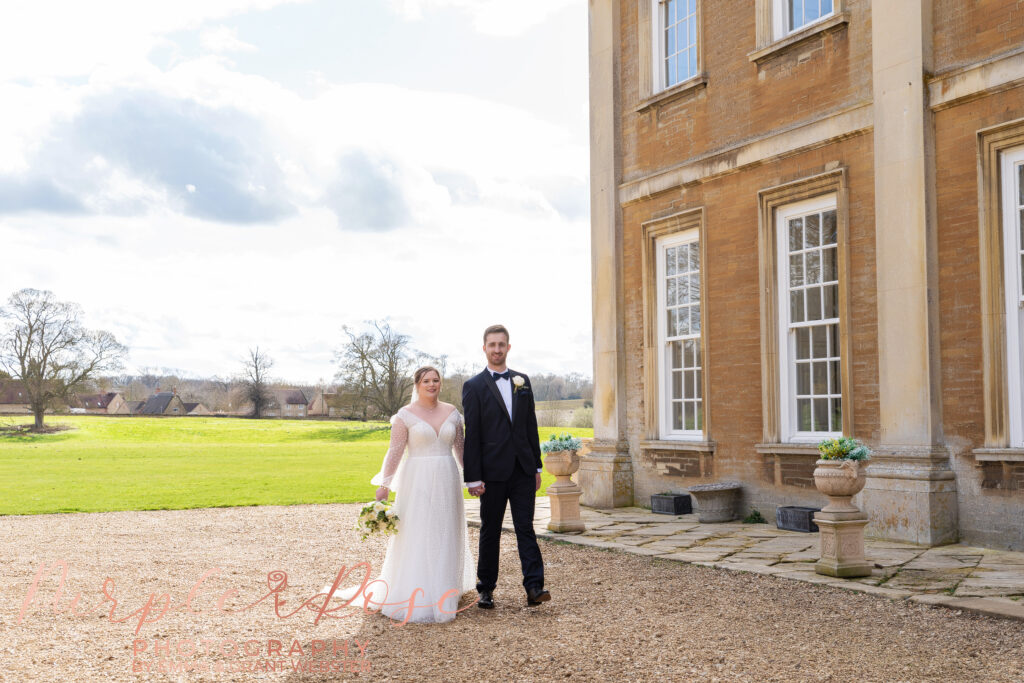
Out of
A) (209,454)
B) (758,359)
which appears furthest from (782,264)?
(209,454)

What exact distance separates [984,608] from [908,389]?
3442 millimetres

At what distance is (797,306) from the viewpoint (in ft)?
34.6

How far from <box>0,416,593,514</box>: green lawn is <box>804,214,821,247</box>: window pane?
351 inches

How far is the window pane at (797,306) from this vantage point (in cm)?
1049

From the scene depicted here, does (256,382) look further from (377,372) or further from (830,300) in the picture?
(830,300)

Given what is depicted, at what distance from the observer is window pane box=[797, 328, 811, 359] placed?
10.4 m

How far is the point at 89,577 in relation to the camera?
787 centimetres

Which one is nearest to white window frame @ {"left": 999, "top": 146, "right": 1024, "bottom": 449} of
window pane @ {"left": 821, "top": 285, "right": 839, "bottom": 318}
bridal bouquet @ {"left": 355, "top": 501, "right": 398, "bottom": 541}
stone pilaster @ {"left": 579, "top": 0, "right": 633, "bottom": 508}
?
window pane @ {"left": 821, "top": 285, "right": 839, "bottom": 318}

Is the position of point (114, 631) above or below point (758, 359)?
below

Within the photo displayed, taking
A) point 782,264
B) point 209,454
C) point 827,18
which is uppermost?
point 827,18

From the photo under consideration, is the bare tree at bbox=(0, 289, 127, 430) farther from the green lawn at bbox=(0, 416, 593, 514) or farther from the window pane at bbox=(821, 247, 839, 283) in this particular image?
the window pane at bbox=(821, 247, 839, 283)

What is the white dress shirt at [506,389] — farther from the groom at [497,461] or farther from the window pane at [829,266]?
the window pane at [829,266]

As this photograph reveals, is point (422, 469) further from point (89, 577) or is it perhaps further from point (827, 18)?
point (827, 18)

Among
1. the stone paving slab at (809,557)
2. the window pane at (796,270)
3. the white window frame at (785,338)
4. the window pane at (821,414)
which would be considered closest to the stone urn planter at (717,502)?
the stone paving slab at (809,557)
